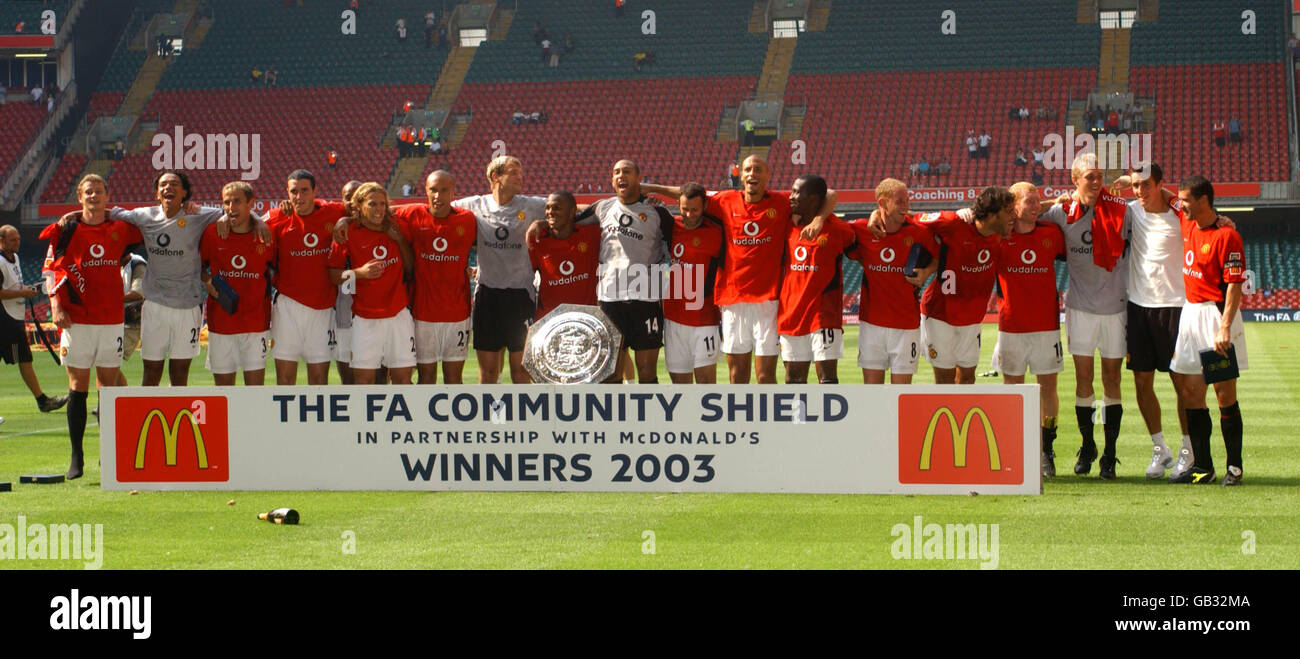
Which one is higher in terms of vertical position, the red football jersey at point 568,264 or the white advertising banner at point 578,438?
the red football jersey at point 568,264

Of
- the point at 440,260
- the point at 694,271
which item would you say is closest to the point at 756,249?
the point at 694,271

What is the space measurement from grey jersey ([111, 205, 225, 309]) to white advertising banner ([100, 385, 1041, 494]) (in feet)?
4.08

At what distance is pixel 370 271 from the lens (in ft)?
29.9

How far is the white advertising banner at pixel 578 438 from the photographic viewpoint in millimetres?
7836

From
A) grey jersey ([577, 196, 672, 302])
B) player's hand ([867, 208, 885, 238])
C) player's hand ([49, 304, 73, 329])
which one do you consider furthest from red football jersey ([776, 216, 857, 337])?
player's hand ([49, 304, 73, 329])

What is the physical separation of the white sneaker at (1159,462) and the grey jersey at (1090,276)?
0.94 meters

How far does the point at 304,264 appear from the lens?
9.48 m

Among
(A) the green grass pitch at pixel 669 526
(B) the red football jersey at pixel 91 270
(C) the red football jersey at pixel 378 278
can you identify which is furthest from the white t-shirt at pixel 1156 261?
(B) the red football jersey at pixel 91 270

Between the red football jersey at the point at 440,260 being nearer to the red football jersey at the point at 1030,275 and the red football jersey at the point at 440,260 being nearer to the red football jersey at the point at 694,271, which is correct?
the red football jersey at the point at 694,271

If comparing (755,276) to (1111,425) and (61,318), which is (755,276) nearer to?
(1111,425)

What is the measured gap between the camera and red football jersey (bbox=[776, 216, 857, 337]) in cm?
889

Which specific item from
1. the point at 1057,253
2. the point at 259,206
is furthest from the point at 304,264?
the point at 259,206

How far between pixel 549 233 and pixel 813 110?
34.6 metres

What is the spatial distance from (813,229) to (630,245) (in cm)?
125
